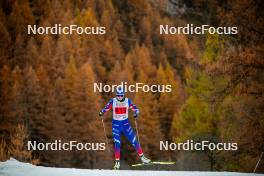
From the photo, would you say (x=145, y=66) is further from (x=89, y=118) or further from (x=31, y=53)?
(x=89, y=118)

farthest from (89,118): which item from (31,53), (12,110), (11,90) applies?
(31,53)

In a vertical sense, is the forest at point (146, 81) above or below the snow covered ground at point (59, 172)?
above

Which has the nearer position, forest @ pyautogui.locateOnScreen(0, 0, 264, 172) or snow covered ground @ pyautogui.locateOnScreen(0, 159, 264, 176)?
snow covered ground @ pyautogui.locateOnScreen(0, 159, 264, 176)

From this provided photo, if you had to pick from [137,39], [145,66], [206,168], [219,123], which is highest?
[137,39]

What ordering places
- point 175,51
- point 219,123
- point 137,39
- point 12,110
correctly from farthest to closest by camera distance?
point 137,39
point 175,51
point 12,110
point 219,123

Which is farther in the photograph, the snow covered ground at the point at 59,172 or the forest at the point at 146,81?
the forest at the point at 146,81

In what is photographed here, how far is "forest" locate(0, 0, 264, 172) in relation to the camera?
17703mm

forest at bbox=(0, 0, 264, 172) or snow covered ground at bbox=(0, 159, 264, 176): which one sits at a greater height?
forest at bbox=(0, 0, 264, 172)

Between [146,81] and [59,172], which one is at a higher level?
[146,81]

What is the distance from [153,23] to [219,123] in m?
107

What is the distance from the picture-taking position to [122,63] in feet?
323

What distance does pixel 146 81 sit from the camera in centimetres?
7819

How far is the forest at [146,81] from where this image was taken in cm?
1770

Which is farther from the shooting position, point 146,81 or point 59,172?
point 146,81
